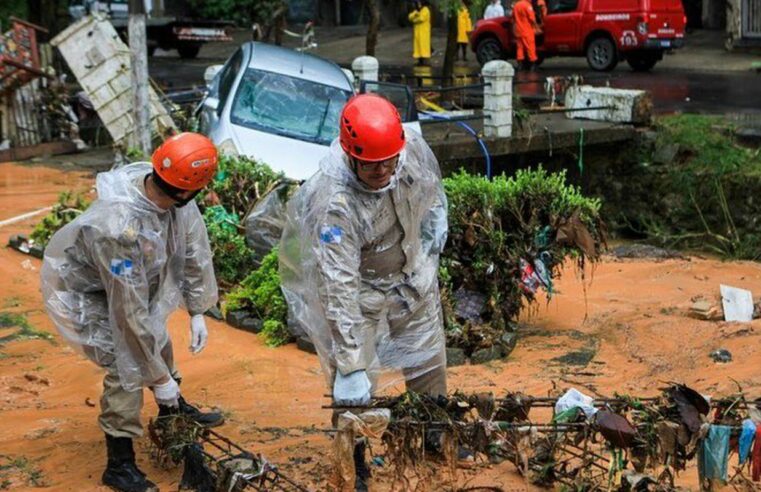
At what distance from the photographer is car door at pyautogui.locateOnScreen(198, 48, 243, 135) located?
11.8 m

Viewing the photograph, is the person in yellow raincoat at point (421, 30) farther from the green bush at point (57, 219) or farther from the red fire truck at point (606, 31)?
the green bush at point (57, 219)

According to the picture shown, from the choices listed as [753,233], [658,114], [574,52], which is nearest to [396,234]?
[753,233]

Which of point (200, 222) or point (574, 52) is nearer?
point (200, 222)

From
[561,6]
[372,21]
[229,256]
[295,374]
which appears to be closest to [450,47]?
[372,21]

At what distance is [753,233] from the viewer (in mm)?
12977

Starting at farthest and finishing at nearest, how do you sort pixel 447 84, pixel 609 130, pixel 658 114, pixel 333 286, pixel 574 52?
pixel 574 52
pixel 447 84
pixel 658 114
pixel 609 130
pixel 333 286

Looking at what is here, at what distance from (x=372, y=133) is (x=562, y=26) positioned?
18.8 m

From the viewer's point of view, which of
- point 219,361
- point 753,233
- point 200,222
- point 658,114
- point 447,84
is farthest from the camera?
point 447,84

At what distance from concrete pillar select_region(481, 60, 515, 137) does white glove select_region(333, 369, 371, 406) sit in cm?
902

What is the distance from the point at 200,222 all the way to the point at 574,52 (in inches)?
719

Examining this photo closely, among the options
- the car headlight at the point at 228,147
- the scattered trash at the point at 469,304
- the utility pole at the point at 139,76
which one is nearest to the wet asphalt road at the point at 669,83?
the utility pole at the point at 139,76

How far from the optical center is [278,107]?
11.7 metres

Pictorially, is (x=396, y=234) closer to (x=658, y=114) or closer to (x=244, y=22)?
(x=658, y=114)

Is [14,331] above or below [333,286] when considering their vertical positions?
below
